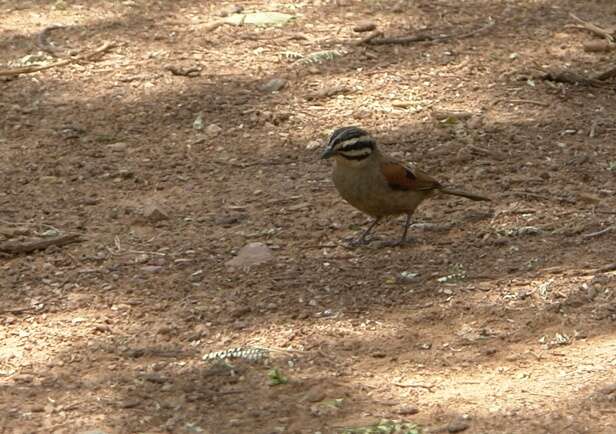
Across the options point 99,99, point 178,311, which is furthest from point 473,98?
point 178,311

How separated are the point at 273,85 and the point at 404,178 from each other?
2166 mm

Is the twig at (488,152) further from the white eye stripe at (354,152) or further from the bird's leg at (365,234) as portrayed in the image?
the white eye stripe at (354,152)

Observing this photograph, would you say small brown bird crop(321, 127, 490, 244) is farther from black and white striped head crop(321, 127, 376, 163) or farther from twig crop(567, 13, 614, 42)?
twig crop(567, 13, 614, 42)

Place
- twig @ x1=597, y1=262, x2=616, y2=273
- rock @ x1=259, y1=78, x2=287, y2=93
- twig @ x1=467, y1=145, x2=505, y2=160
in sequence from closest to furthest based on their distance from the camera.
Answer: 1. twig @ x1=597, y1=262, x2=616, y2=273
2. twig @ x1=467, y1=145, x2=505, y2=160
3. rock @ x1=259, y1=78, x2=287, y2=93

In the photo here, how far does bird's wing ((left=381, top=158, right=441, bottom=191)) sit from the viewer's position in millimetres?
7383

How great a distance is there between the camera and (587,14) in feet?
34.6

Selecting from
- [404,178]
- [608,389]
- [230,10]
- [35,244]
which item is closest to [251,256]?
[404,178]

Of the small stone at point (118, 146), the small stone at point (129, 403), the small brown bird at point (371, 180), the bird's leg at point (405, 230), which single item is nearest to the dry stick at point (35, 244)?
the small stone at point (118, 146)

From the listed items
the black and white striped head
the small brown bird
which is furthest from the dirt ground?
the black and white striped head

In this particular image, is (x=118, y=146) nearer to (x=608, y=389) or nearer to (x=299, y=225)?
(x=299, y=225)

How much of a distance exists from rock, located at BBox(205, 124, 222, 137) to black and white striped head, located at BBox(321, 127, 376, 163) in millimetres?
1551

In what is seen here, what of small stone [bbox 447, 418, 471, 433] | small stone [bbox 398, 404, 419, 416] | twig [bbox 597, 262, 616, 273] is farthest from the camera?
twig [bbox 597, 262, 616, 273]

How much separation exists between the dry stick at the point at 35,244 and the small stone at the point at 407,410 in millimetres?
2592

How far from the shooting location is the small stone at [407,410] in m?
5.40
